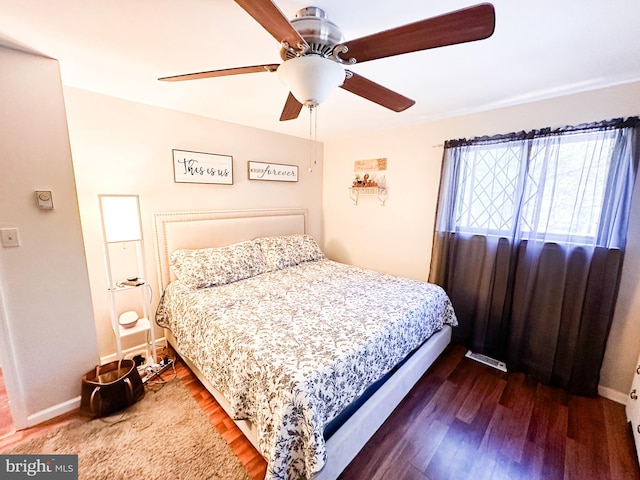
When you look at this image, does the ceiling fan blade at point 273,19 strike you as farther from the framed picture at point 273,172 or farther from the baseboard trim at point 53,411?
the baseboard trim at point 53,411

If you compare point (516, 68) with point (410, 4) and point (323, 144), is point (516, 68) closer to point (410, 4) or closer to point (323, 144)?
point (410, 4)

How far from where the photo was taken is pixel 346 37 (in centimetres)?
131

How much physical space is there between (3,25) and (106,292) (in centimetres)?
175

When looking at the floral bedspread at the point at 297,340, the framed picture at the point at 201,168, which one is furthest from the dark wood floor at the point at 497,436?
the framed picture at the point at 201,168

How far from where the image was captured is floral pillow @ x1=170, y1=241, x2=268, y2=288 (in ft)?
7.25

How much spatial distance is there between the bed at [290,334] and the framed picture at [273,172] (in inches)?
18.7

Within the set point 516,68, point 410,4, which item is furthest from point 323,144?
point 410,4

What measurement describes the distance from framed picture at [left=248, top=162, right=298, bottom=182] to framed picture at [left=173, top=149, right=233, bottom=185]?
11.1 inches

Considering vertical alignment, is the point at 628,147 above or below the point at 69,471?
above

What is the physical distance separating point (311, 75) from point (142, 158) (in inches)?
74.3

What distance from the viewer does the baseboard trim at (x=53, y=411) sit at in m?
1.62

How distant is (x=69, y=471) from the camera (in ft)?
4.39

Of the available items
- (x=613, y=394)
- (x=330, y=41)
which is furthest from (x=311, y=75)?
(x=613, y=394)

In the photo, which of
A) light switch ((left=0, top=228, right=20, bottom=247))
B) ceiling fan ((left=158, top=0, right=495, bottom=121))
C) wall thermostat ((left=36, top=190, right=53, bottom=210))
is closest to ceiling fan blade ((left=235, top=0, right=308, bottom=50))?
ceiling fan ((left=158, top=0, right=495, bottom=121))
